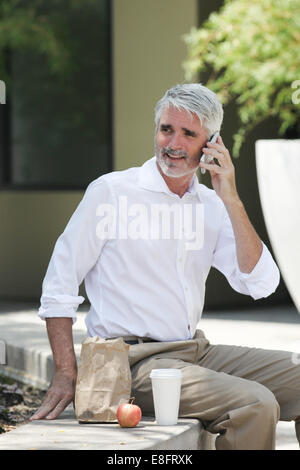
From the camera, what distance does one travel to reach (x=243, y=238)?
3.62 m

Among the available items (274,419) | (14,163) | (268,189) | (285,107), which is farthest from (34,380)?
(14,163)

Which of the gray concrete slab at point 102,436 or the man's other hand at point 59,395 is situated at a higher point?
the man's other hand at point 59,395

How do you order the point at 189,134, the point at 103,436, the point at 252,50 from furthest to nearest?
the point at 252,50 → the point at 189,134 → the point at 103,436

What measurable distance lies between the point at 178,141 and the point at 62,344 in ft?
2.71

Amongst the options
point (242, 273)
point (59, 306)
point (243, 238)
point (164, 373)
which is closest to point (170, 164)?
point (243, 238)

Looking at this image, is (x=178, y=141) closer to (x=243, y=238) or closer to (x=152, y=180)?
(x=152, y=180)

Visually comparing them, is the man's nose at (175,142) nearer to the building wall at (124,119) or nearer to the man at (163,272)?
the man at (163,272)

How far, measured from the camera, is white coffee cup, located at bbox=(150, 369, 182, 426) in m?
3.26

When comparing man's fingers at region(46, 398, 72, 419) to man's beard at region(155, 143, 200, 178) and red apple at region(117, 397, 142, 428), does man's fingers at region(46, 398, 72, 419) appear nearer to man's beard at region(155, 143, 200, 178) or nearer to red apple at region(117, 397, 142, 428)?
red apple at region(117, 397, 142, 428)

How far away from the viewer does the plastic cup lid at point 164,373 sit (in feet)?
10.7

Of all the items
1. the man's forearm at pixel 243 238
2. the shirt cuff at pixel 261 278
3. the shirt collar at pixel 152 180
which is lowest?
the shirt cuff at pixel 261 278

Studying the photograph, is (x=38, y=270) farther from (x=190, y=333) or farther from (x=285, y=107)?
(x=190, y=333)

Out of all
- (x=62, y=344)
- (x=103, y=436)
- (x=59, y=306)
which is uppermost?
(x=59, y=306)

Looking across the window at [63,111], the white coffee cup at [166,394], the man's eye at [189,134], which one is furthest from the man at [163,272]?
the window at [63,111]
